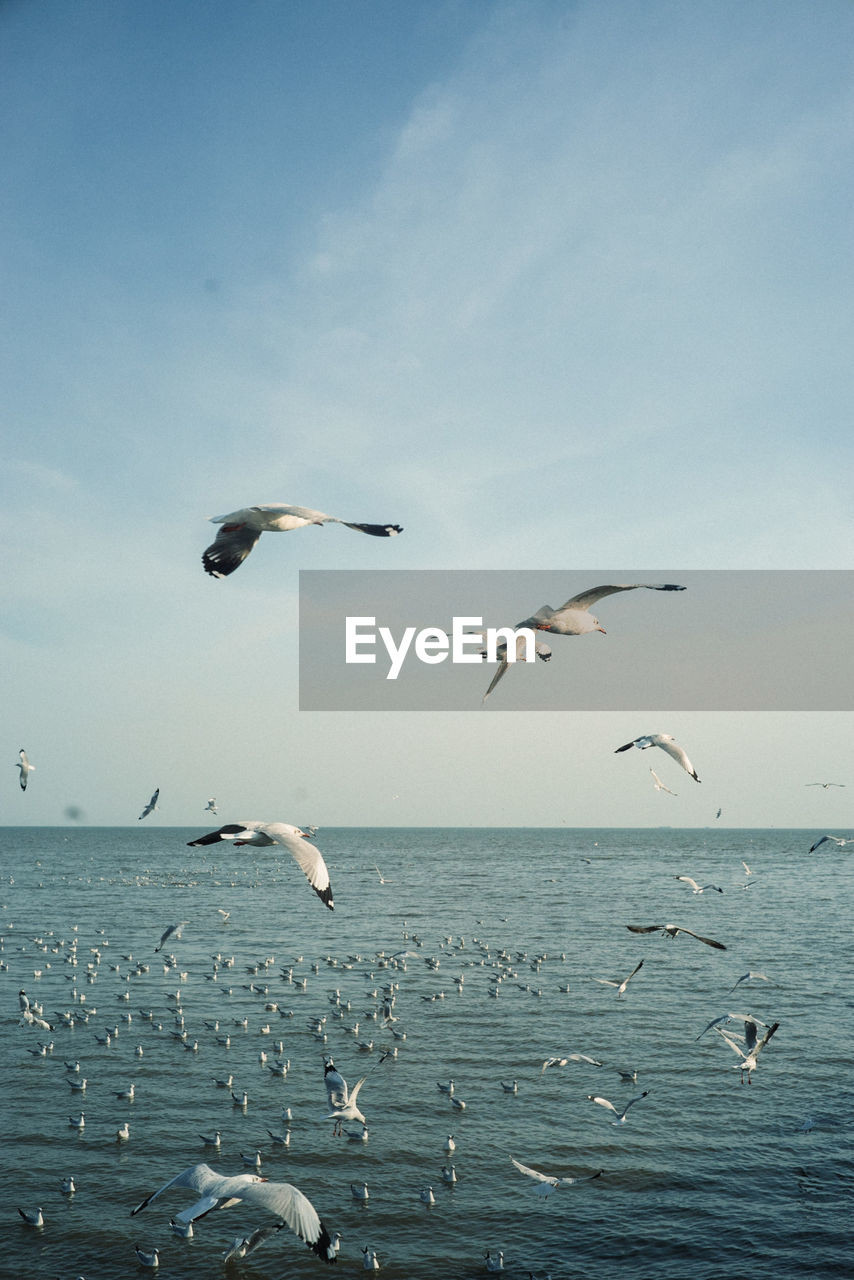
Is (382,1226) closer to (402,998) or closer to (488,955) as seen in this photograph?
(402,998)

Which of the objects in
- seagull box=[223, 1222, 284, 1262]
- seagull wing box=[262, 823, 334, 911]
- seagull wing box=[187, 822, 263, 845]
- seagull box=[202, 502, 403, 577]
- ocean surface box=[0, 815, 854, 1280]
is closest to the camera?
seagull box=[202, 502, 403, 577]

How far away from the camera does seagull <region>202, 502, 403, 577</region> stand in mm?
9352

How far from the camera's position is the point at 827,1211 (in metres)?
16.9

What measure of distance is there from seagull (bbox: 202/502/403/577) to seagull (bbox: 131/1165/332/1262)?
21.1 feet

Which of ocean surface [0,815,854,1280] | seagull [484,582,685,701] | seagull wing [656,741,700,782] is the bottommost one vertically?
ocean surface [0,815,854,1280]

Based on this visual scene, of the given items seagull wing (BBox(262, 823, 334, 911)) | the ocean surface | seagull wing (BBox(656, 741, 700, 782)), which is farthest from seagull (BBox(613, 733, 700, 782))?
the ocean surface

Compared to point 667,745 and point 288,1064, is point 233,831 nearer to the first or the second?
point 667,745

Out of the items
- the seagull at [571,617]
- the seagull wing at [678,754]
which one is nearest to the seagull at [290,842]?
the seagull at [571,617]

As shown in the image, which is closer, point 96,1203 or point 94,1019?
point 96,1203

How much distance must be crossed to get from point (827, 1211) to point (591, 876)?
284ft

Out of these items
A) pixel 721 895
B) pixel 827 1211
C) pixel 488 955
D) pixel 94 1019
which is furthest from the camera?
pixel 721 895

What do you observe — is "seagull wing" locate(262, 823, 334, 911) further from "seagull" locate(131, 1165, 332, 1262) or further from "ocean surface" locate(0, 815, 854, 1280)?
"ocean surface" locate(0, 815, 854, 1280)

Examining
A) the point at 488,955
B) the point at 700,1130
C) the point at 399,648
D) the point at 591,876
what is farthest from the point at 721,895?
the point at 399,648

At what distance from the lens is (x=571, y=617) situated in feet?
36.3
